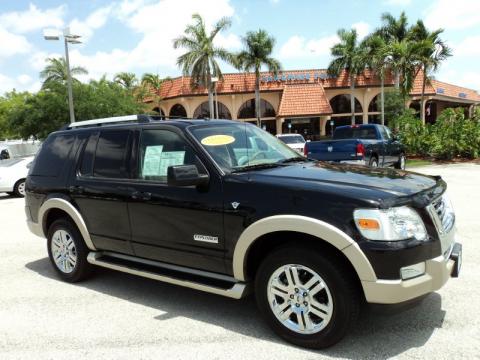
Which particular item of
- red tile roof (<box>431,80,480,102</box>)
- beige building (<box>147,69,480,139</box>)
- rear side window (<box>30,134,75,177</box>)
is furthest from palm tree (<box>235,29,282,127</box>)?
rear side window (<box>30,134,75,177</box>)

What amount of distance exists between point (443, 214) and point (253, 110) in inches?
1749

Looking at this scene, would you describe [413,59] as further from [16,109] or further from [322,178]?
[322,178]

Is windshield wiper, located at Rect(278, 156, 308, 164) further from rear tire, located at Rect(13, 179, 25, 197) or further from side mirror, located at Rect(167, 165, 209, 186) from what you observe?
rear tire, located at Rect(13, 179, 25, 197)

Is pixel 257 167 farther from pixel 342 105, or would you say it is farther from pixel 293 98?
pixel 342 105

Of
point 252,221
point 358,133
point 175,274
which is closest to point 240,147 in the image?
point 252,221

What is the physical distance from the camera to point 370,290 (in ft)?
10.6

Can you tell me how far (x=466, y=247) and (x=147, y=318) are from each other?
4261 millimetres

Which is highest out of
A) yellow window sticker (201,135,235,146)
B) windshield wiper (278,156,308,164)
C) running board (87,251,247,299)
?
yellow window sticker (201,135,235,146)

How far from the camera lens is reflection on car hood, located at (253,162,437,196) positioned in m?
3.53

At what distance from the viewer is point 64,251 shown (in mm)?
5520

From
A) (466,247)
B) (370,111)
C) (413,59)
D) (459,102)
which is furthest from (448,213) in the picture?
(459,102)

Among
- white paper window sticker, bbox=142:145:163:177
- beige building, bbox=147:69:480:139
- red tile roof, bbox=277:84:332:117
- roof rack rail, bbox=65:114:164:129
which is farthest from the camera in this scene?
beige building, bbox=147:69:480:139

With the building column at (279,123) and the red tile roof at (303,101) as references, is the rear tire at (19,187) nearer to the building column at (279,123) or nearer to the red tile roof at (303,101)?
the red tile roof at (303,101)

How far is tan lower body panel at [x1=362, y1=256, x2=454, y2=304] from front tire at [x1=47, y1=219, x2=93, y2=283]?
3.39 m
